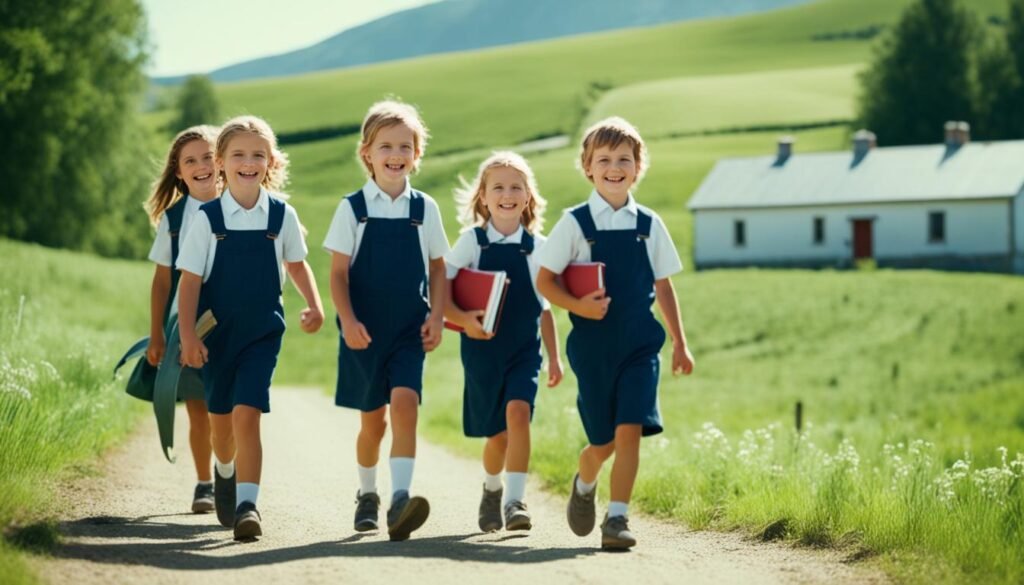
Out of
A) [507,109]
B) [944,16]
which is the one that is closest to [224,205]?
[944,16]

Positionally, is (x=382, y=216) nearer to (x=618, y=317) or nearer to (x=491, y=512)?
(x=618, y=317)

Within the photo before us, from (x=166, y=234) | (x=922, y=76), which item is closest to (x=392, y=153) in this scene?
(x=166, y=234)

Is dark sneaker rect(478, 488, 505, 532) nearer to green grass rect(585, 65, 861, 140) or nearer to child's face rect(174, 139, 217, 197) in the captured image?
child's face rect(174, 139, 217, 197)

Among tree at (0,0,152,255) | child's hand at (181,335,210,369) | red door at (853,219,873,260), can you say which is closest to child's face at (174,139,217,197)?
→ child's hand at (181,335,210,369)

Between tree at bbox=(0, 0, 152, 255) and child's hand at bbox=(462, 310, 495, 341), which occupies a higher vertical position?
tree at bbox=(0, 0, 152, 255)

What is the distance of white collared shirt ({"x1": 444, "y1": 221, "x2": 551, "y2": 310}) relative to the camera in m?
7.95

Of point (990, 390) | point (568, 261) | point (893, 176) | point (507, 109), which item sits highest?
point (507, 109)

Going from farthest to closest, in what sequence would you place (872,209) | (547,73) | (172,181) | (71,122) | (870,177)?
(547,73) < (870,177) < (872,209) < (71,122) < (172,181)

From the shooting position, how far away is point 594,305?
7.12 metres

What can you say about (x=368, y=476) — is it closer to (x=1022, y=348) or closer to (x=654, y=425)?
(x=654, y=425)

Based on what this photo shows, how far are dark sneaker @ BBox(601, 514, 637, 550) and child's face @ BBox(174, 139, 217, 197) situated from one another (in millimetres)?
3418

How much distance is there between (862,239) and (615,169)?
58.0m

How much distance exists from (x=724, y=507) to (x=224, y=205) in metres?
3.31

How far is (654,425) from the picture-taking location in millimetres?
7184
